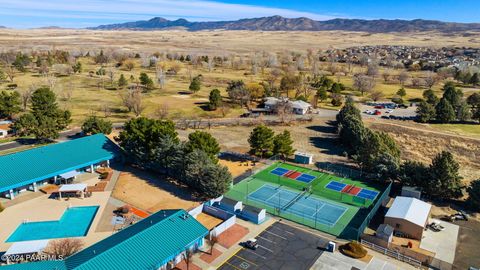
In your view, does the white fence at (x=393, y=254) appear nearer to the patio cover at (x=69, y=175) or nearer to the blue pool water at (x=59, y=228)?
the blue pool water at (x=59, y=228)

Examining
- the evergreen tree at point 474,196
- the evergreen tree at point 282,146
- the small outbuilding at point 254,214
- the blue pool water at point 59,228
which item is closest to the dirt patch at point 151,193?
the blue pool water at point 59,228

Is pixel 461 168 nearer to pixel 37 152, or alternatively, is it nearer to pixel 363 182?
pixel 363 182

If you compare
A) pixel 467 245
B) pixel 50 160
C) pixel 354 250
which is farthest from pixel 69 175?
pixel 467 245

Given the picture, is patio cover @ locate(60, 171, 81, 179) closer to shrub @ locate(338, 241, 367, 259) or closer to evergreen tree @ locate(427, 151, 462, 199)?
shrub @ locate(338, 241, 367, 259)

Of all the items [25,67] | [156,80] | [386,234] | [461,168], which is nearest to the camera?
[386,234]

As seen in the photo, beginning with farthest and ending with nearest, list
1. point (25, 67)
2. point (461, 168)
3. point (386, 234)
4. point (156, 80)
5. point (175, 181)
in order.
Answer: point (25, 67)
point (156, 80)
point (461, 168)
point (175, 181)
point (386, 234)

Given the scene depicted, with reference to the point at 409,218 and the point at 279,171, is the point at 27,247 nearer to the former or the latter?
the point at 279,171

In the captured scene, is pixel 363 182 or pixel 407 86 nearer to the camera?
pixel 363 182

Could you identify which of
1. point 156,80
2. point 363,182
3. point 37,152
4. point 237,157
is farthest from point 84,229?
point 156,80
